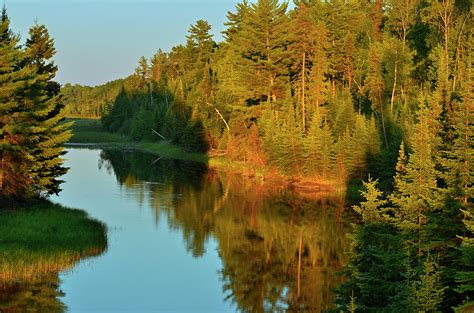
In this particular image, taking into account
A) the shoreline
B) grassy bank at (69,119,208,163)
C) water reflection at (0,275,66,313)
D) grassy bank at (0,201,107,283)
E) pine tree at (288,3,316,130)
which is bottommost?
Answer: water reflection at (0,275,66,313)

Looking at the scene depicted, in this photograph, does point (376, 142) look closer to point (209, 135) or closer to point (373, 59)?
point (373, 59)

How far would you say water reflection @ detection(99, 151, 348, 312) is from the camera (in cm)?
2628

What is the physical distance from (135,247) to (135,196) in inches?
800

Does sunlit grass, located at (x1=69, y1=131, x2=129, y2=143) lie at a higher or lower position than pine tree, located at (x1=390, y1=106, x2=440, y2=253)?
higher

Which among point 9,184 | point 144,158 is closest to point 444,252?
point 9,184

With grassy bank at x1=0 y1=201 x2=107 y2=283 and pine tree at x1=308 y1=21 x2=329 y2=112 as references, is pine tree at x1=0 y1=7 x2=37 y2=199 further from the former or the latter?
pine tree at x1=308 y1=21 x2=329 y2=112

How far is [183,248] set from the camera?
114 feet

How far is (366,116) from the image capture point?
7200 cm

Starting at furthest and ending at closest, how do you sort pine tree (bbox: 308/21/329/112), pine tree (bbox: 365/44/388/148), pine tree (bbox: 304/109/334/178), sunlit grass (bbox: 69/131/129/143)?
sunlit grass (bbox: 69/131/129/143), pine tree (bbox: 308/21/329/112), pine tree (bbox: 365/44/388/148), pine tree (bbox: 304/109/334/178)

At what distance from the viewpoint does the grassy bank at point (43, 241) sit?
85.7 ft

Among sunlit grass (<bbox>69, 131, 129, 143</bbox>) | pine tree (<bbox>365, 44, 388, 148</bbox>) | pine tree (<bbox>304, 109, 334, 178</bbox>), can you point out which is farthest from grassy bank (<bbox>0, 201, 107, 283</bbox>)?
sunlit grass (<bbox>69, 131, 129, 143</bbox>)

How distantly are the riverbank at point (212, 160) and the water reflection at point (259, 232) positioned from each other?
2.34 metres

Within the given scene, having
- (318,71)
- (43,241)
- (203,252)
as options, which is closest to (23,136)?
(43,241)

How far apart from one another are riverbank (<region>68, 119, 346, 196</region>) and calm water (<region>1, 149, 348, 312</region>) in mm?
3119
